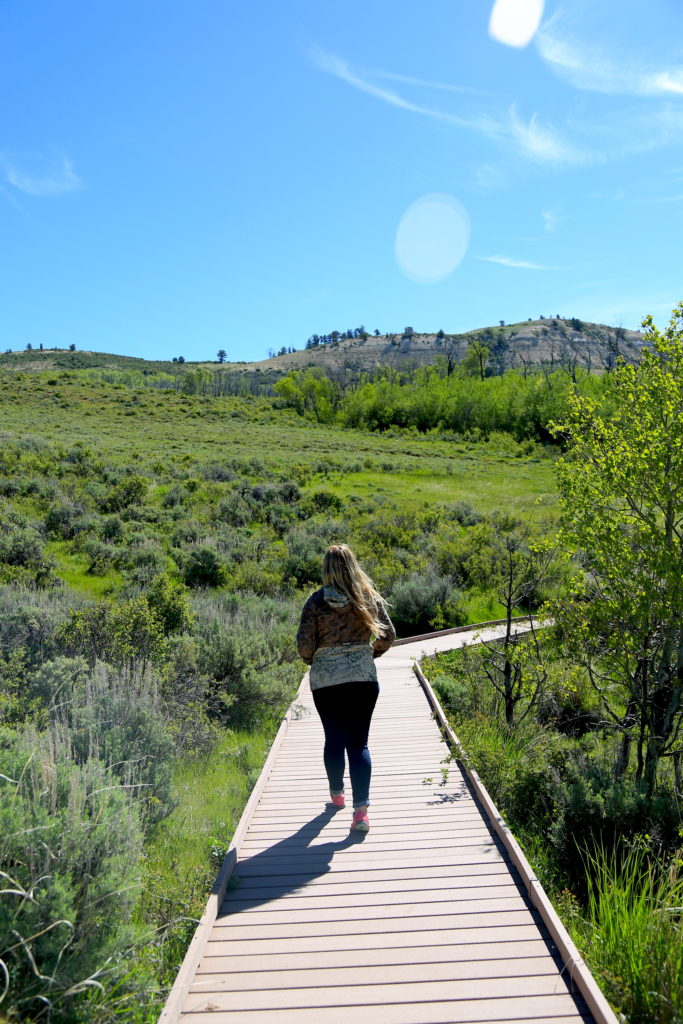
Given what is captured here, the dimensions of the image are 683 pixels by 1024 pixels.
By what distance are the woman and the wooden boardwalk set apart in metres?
0.51

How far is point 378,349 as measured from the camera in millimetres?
185500

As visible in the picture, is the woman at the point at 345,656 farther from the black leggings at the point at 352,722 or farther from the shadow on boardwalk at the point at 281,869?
the shadow on boardwalk at the point at 281,869

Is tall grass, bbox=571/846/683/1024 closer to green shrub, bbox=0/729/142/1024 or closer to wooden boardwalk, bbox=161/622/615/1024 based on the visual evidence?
wooden boardwalk, bbox=161/622/615/1024

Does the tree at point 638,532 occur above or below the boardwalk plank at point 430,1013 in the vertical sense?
above

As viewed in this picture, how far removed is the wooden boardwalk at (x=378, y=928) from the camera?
9.26 ft

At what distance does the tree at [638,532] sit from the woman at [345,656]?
3.70 m

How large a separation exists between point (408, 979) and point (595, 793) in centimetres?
364

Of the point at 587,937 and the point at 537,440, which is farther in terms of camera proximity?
the point at 537,440

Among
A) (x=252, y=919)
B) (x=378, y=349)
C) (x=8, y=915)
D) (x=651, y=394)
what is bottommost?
(x=252, y=919)

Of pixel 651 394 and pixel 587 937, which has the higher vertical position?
pixel 651 394

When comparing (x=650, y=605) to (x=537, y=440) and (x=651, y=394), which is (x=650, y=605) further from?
(x=537, y=440)

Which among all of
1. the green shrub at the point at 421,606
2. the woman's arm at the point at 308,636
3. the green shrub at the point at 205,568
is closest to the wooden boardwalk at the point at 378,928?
the woman's arm at the point at 308,636

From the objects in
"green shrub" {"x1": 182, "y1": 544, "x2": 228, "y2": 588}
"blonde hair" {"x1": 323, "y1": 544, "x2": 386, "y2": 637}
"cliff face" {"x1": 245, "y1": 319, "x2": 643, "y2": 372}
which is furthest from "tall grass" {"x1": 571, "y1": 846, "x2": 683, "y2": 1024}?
"cliff face" {"x1": 245, "y1": 319, "x2": 643, "y2": 372}

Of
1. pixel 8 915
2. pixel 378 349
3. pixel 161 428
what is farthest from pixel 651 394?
pixel 378 349
